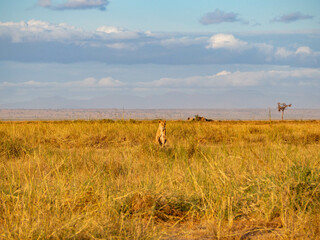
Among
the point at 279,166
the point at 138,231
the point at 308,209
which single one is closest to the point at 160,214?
the point at 138,231

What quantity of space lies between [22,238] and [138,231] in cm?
92

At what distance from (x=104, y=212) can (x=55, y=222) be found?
71 centimetres

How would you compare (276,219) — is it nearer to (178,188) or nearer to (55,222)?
(178,188)

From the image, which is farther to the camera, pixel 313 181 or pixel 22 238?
pixel 313 181

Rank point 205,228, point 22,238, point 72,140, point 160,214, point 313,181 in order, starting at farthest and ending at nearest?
1. point 72,140
2. point 313,181
3. point 160,214
4. point 205,228
5. point 22,238

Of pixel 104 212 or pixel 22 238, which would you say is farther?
pixel 104 212

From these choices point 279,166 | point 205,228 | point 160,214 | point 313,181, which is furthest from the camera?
point 279,166

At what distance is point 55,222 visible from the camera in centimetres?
345

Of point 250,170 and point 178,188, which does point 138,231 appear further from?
point 250,170

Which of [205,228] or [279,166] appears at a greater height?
[279,166]

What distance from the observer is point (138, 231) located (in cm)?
347

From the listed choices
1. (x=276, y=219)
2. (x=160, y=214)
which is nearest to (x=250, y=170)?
(x=276, y=219)

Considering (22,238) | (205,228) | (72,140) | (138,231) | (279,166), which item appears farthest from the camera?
(72,140)

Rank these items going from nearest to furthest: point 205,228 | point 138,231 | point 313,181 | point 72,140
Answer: point 138,231, point 205,228, point 313,181, point 72,140
